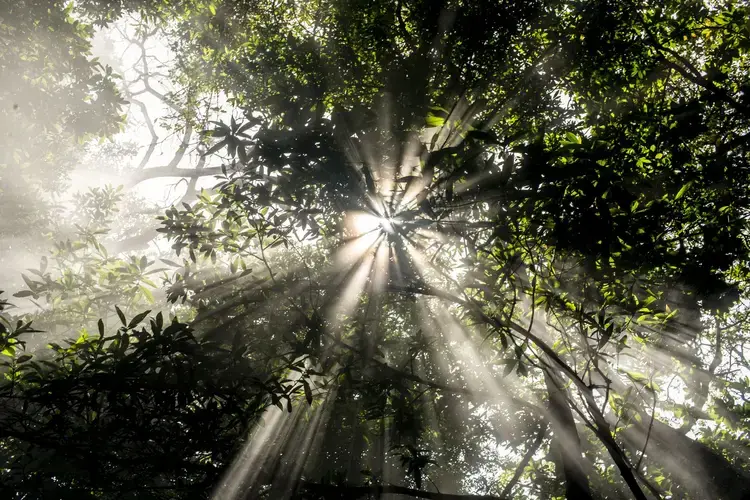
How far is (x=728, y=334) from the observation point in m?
8.05

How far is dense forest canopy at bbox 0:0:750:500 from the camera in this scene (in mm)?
3215

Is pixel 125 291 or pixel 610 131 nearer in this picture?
pixel 610 131

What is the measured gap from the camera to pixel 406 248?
4.80 m

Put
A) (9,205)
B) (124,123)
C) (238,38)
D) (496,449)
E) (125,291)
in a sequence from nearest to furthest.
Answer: (125,291), (238,38), (496,449), (124,123), (9,205)

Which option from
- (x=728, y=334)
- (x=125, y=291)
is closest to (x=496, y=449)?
(x=728, y=334)

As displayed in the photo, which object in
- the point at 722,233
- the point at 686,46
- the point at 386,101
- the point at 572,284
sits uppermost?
the point at 686,46

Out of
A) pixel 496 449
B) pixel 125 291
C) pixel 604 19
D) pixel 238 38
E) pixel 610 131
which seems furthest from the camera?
pixel 496 449

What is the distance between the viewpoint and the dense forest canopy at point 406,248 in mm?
3215

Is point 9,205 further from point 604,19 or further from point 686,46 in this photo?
point 686,46

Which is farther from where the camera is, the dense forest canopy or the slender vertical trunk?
the slender vertical trunk

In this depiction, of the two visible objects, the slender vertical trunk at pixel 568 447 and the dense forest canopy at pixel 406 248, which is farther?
the slender vertical trunk at pixel 568 447

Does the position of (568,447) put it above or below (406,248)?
below

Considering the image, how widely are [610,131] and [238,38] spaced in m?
5.50

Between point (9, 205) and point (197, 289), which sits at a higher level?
point (9, 205)
